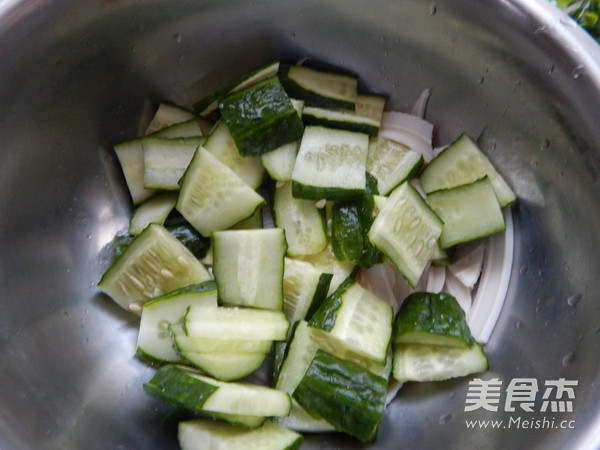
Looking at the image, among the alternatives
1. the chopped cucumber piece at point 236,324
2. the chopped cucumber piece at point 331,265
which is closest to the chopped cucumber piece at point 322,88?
the chopped cucumber piece at point 331,265

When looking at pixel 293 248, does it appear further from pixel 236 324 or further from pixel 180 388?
pixel 180 388

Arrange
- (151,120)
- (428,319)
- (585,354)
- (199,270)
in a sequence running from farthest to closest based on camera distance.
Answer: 1. (151,120)
2. (199,270)
3. (428,319)
4. (585,354)

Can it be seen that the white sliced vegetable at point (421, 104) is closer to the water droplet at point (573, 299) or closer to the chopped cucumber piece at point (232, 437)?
the water droplet at point (573, 299)

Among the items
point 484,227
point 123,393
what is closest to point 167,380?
point 123,393

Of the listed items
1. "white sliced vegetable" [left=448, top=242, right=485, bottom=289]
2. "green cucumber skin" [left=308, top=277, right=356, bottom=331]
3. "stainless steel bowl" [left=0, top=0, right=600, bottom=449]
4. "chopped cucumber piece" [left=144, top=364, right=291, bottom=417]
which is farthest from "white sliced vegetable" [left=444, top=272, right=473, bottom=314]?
"chopped cucumber piece" [left=144, top=364, right=291, bottom=417]

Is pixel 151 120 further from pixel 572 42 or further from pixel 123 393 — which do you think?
pixel 572 42

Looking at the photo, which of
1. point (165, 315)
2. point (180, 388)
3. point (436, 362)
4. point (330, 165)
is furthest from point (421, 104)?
point (180, 388)
